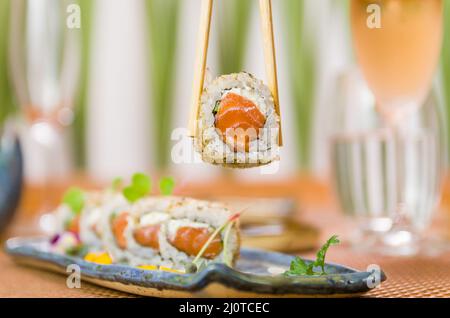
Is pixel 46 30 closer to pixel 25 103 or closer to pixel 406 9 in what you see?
pixel 25 103

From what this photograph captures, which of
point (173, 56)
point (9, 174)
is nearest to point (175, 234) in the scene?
point (9, 174)

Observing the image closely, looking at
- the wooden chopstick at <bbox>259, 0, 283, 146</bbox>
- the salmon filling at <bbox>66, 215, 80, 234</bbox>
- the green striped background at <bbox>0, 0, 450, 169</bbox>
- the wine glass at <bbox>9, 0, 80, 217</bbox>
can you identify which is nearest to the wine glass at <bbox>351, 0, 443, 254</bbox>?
the wooden chopstick at <bbox>259, 0, 283, 146</bbox>

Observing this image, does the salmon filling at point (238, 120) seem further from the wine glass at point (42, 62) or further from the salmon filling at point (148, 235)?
the wine glass at point (42, 62)

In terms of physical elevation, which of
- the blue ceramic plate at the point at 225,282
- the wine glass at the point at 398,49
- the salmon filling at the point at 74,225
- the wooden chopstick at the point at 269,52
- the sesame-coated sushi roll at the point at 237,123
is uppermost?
the wine glass at the point at 398,49

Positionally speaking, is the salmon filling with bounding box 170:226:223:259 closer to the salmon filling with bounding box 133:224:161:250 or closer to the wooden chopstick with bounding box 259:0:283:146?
the salmon filling with bounding box 133:224:161:250

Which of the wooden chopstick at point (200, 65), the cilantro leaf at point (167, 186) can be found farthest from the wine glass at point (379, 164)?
the wooden chopstick at point (200, 65)

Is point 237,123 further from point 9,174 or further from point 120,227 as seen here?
point 9,174
